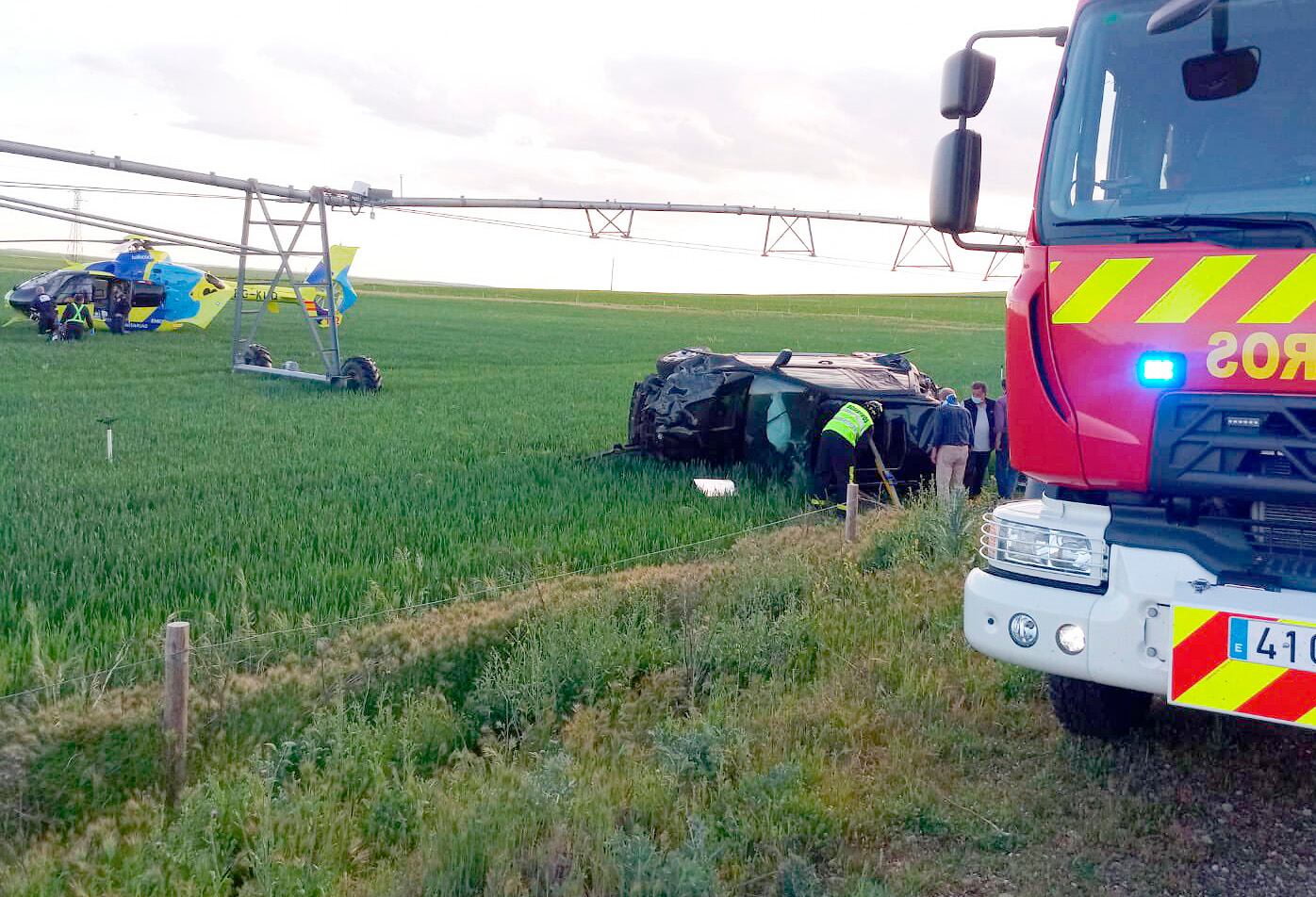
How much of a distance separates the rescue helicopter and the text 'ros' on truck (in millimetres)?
27950

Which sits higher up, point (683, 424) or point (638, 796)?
point (683, 424)

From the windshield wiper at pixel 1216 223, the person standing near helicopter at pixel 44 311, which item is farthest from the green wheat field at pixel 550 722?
the person standing near helicopter at pixel 44 311

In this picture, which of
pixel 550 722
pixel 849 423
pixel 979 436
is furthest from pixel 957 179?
pixel 979 436

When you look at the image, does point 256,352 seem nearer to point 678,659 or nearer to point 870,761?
point 678,659

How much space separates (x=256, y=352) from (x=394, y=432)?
1136cm

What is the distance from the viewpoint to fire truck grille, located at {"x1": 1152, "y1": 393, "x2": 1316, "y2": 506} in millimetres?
3939

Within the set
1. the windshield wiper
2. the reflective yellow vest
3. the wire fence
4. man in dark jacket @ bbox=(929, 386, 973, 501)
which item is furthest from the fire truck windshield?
man in dark jacket @ bbox=(929, 386, 973, 501)

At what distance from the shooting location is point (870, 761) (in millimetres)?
4938

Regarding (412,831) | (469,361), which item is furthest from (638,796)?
(469,361)

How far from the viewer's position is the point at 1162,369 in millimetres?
4195

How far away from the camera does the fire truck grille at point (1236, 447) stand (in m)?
3.94

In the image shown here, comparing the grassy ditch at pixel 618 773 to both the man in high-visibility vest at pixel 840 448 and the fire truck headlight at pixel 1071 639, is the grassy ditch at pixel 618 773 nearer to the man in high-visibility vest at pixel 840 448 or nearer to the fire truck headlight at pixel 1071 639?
the fire truck headlight at pixel 1071 639

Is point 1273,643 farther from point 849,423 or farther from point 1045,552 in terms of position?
point 849,423

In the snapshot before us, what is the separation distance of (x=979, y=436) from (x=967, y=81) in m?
8.28
